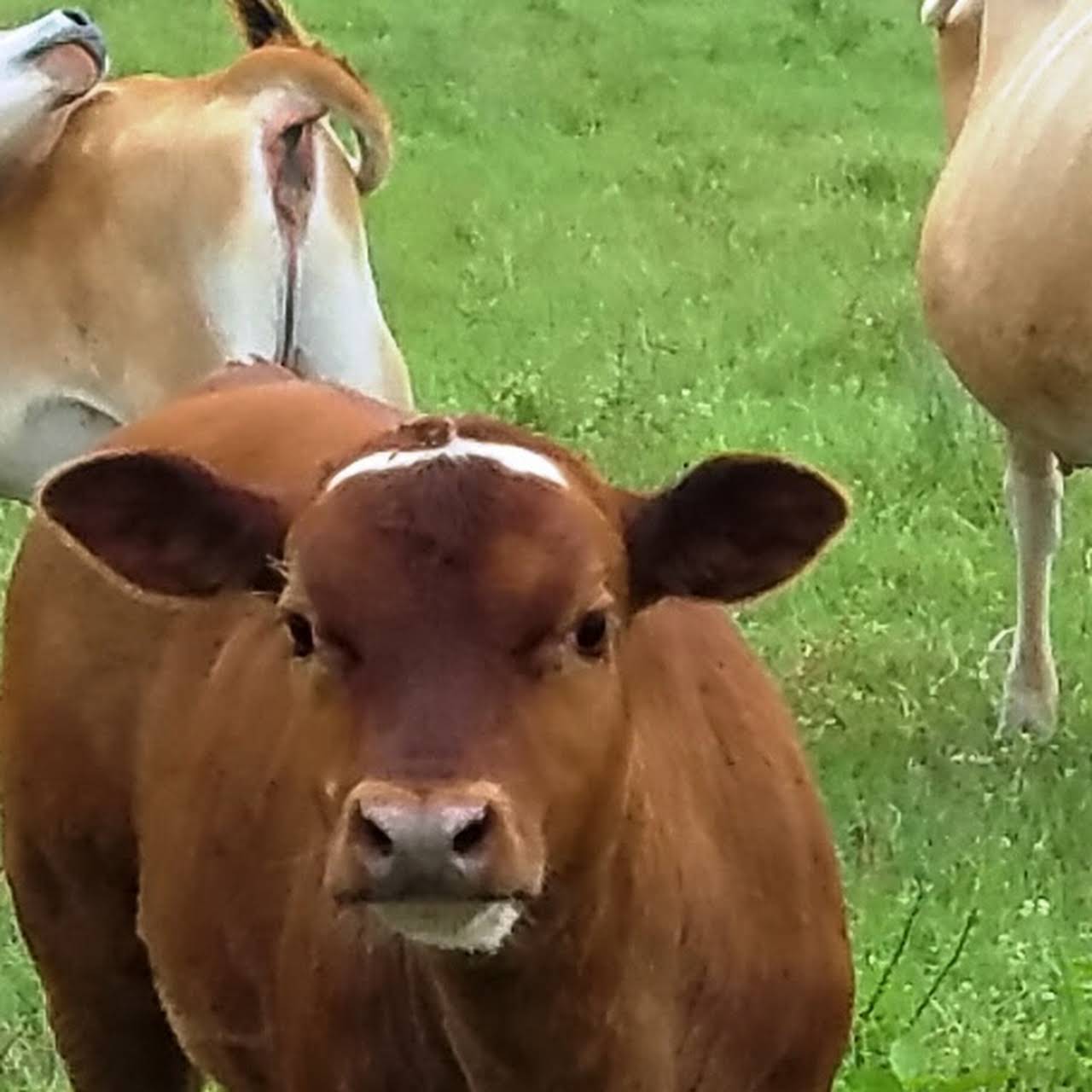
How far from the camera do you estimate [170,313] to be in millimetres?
7031

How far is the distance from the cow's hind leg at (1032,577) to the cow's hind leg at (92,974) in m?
2.94

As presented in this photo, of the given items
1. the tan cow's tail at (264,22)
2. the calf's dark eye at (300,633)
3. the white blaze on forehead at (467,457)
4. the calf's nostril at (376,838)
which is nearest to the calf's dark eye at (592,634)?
the white blaze on forehead at (467,457)

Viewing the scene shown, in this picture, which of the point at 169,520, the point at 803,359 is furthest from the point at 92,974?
the point at 803,359

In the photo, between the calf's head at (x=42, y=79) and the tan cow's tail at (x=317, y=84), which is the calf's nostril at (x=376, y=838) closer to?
the tan cow's tail at (x=317, y=84)

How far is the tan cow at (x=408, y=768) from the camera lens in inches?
136

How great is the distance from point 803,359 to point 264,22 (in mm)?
3881

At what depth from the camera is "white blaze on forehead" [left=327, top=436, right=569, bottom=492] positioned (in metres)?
3.58

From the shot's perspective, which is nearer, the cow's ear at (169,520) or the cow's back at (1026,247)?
the cow's ear at (169,520)

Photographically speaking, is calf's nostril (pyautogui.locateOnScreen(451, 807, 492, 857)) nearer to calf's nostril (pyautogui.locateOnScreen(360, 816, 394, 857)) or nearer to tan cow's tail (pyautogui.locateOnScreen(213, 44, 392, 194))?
calf's nostril (pyautogui.locateOnScreen(360, 816, 394, 857))

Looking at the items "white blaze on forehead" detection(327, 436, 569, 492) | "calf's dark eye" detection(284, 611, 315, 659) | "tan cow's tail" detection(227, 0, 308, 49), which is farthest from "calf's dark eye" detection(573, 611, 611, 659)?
"tan cow's tail" detection(227, 0, 308, 49)

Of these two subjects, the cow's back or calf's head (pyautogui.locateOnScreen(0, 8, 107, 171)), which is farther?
calf's head (pyautogui.locateOnScreen(0, 8, 107, 171))

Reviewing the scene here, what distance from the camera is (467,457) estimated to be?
3576 mm

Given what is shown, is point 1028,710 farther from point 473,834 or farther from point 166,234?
point 473,834

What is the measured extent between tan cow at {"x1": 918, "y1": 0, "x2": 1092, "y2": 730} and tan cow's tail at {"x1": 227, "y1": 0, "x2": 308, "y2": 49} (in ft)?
4.83
